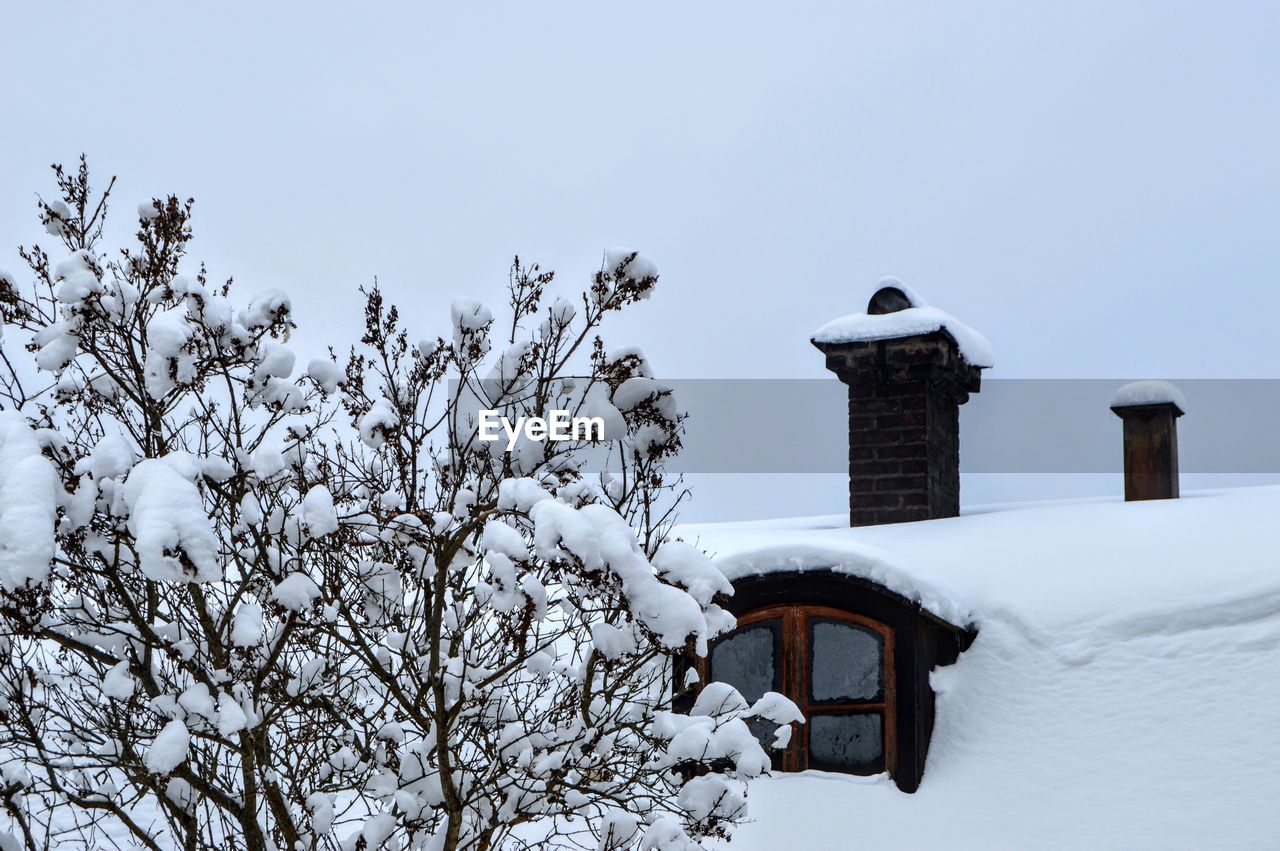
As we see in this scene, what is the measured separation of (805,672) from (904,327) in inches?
153

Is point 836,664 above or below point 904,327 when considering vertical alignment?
below

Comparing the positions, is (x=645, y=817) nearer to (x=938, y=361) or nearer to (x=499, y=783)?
(x=499, y=783)

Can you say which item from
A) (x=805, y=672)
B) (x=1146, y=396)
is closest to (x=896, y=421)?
(x=1146, y=396)

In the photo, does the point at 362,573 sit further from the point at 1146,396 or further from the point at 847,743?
the point at 1146,396

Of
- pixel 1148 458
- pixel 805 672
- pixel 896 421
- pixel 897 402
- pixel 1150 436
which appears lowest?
pixel 805 672

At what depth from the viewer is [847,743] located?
832cm

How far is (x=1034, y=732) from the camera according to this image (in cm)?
812

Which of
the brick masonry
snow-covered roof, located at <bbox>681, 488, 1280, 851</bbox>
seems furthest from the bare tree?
the brick masonry

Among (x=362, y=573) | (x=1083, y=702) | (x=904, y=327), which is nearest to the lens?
(x=362, y=573)

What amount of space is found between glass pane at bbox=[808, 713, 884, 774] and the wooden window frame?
0.04 meters

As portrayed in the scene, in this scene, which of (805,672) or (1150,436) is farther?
(1150,436)

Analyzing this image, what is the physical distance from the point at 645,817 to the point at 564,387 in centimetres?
188

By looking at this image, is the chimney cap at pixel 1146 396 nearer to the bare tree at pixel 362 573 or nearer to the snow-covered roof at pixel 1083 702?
the snow-covered roof at pixel 1083 702

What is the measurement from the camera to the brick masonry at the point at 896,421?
11.0 metres
